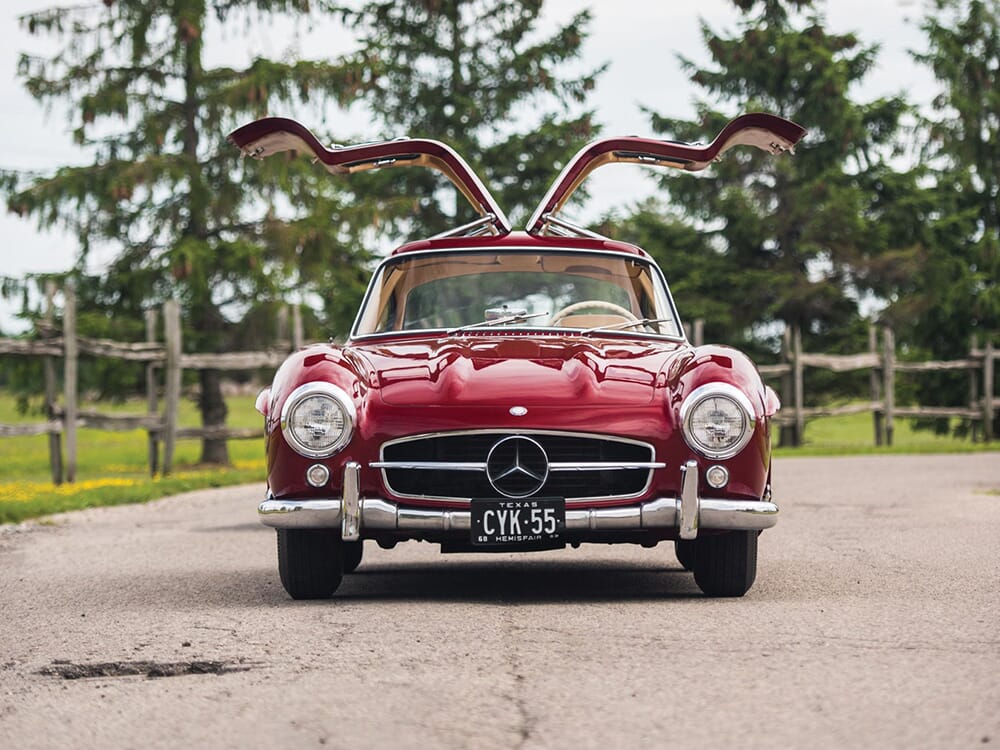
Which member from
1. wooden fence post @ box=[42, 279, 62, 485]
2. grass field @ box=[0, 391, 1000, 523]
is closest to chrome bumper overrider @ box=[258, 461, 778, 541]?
grass field @ box=[0, 391, 1000, 523]

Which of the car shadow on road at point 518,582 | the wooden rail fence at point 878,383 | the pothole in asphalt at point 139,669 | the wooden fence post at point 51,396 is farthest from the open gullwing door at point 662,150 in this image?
the wooden rail fence at point 878,383

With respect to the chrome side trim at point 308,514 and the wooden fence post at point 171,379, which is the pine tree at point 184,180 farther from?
the chrome side trim at point 308,514

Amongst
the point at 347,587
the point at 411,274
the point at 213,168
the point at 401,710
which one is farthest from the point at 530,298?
the point at 213,168

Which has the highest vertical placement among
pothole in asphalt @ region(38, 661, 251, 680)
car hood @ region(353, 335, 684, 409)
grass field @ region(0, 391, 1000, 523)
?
car hood @ region(353, 335, 684, 409)

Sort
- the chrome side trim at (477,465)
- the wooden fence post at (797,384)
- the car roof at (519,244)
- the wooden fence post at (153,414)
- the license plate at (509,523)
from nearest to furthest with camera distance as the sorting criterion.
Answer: the license plate at (509,523) → the chrome side trim at (477,465) → the car roof at (519,244) → the wooden fence post at (153,414) → the wooden fence post at (797,384)

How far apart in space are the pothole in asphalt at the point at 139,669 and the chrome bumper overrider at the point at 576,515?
1.27 m

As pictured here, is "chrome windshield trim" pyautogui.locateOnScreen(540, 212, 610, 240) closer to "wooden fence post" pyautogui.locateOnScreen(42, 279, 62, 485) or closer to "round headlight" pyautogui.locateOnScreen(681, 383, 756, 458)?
"round headlight" pyautogui.locateOnScreen(681, 383, 756, 458)

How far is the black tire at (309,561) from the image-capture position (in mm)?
6395

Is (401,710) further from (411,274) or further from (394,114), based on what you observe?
(394,114)

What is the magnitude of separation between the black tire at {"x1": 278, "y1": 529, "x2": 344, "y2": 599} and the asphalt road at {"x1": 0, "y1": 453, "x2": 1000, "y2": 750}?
0.15 m

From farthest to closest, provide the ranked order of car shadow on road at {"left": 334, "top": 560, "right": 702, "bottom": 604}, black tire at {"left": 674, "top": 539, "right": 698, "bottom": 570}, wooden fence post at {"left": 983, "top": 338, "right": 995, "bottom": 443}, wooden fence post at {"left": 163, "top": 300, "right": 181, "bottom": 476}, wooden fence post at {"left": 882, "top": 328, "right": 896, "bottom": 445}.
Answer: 1. wooden fence post at {"left": 983, "top": 338, "right": 995, "bottom": 443}
2. wooden fence post at {"left": 882, "top": 328, "right": 896, "bottom": 445}
3. wooden fence post at {"left": 163, "top": 300, "right": 181, "bottom": 476}
4. black tire at {"left": 674, "top": 539, "right": 698, "bottom": 570}
5. car shadow on road at {"left": 334, "top": 560, "right": 702, "bottom": 604}

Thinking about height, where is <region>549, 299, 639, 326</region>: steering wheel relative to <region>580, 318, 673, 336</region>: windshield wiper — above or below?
above

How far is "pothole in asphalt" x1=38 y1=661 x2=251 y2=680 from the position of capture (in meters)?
4.81

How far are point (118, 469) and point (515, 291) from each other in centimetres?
1807
